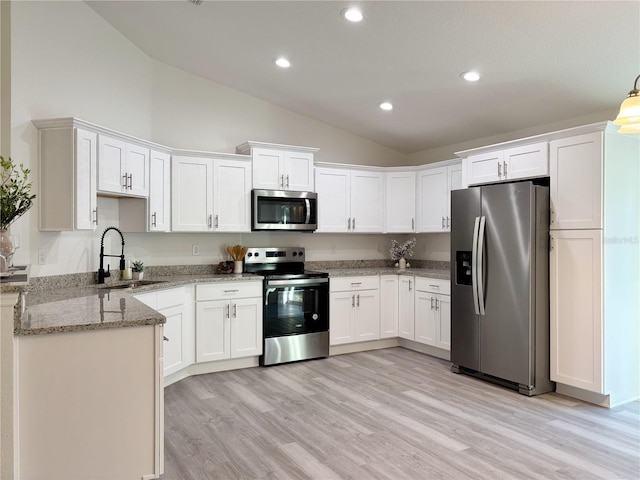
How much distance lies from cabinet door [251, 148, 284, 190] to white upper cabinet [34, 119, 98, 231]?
184cm

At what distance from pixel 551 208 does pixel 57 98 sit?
413 cm

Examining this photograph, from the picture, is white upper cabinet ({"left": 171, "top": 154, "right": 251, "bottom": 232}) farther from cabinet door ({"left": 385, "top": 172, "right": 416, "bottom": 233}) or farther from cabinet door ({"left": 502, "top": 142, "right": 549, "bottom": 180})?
cabinet door ({"left": 502, "top": 142, "right": 549, "bottom": 180})

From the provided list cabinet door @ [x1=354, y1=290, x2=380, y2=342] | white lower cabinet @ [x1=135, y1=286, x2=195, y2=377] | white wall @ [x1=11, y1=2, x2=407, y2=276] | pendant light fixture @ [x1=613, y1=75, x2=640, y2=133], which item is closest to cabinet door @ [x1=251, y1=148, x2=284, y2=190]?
white wall @ [x1=11, y1=2, x2=407, y2=276]

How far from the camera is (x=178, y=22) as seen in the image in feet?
12.4

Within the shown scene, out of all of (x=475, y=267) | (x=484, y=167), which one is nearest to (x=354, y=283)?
(x=475, y=267)

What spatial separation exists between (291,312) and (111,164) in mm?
2270

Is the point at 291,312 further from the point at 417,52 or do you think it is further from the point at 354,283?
the point at 417,52

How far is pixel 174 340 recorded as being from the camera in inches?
158

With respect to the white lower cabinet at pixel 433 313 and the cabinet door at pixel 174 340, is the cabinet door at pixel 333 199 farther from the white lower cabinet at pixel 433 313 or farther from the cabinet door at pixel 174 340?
the cabinet door at pixel 174 340

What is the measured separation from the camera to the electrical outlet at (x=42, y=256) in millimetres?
3385

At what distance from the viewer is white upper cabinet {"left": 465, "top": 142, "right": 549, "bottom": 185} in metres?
3.93

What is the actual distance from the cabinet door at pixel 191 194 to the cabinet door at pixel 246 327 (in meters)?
0.87

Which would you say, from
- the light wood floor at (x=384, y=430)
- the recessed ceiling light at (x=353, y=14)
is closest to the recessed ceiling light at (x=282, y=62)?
the recessed ceiling light at (x=353, y=14)

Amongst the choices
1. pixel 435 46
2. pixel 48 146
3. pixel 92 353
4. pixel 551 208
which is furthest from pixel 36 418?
pixel 551 208
